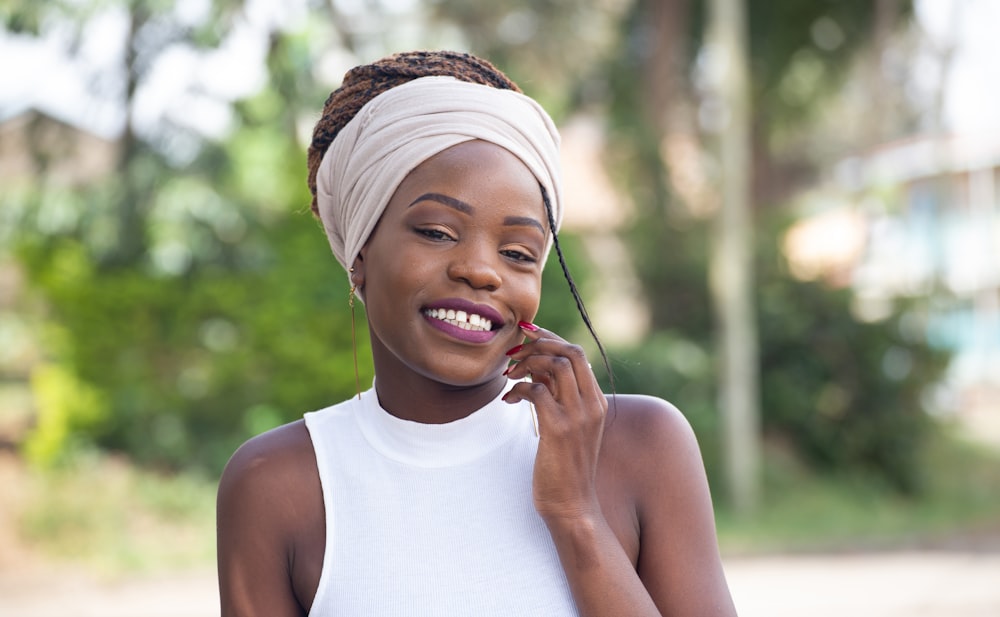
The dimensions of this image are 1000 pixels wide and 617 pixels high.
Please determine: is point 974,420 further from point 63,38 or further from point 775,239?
point 63,38

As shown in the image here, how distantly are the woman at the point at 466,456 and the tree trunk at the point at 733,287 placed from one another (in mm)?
10248

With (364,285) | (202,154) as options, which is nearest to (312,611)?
(364,285)

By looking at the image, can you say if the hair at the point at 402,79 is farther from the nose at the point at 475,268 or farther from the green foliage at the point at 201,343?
the green foliage at the point at 201,343

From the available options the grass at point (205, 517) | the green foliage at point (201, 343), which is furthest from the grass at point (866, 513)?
the green foliage at point (201, 343)

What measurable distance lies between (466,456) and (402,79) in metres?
0.61

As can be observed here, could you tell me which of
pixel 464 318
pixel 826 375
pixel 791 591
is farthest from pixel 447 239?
pixel 826 375

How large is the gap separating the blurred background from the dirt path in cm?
14

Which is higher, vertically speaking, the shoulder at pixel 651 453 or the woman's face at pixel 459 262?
the woman's face at pixel 459 262

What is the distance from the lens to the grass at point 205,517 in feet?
32.0

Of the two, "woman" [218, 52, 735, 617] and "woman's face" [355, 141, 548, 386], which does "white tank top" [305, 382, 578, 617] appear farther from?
"woman's face" [355, 141, 548, 386]

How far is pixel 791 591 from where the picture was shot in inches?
340

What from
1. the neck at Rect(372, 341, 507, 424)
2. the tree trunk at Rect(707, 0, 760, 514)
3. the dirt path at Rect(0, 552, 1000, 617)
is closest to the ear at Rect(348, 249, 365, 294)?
the neck at Rect(372, 341, 507, 424)

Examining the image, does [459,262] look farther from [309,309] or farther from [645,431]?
[309,309]

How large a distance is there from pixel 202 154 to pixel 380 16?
3374 millimetres
